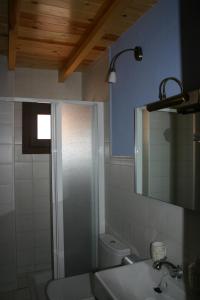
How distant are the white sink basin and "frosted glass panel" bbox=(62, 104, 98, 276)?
0.86m

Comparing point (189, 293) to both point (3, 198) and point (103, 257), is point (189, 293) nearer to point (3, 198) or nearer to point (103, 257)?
point (103, 257)

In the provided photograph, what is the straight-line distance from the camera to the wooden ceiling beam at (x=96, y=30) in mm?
1525

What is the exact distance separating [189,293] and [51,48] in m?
2.09

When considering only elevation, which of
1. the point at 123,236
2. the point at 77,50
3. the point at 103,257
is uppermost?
the point at 77,50

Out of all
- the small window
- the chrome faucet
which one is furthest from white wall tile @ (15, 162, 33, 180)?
the chrome faucet

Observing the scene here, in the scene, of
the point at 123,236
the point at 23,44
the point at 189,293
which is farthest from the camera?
the point at 23,44

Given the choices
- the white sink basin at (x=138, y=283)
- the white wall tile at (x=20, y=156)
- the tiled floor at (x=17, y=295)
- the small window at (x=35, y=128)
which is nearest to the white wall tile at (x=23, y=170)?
the white wall tile at (x=20, y=156)

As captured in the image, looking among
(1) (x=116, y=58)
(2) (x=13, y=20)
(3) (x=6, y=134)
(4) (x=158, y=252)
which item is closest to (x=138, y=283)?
(4) (x=158, y=252)

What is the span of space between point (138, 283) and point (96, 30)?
5.41 ft

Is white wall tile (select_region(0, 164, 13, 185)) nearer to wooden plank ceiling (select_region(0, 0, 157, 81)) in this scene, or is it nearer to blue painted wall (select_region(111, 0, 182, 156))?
wooden plank ceiling (select_region(0, 0, 157, 81))

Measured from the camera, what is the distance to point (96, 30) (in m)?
1.81

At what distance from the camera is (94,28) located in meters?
1.85

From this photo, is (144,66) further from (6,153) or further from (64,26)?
(6,153)

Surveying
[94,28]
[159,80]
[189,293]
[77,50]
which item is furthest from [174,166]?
[77,50]
